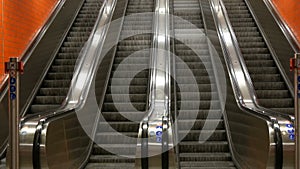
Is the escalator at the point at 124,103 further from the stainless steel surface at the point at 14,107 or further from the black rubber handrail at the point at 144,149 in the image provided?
the stainless steel surface at the point at 14,107

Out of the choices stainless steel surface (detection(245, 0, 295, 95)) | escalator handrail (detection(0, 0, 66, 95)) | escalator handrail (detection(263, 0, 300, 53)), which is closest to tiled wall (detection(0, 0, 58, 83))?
escalator handrail (detection(0, 0, 66, 95))

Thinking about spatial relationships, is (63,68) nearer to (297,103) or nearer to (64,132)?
(64,132)

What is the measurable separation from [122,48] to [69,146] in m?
3.97

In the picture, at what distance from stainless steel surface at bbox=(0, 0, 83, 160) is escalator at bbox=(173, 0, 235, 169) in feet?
7.95

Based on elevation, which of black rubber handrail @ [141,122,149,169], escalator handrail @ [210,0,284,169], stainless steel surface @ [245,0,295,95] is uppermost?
stainless steel surface @ [245,0,295,95]

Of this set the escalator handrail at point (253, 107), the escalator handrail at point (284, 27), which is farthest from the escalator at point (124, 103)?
the escalator handrail at point (284, 27)

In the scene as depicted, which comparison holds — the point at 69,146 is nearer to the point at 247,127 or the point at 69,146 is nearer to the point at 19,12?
the point at 247,127

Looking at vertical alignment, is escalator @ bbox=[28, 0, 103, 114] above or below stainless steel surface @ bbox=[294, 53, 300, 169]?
above

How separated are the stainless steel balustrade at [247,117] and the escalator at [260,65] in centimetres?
50

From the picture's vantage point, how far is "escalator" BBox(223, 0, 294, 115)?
6.93 m

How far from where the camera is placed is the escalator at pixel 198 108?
6090 millimetres

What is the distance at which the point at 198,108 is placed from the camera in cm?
734

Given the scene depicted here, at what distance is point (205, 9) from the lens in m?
10.2

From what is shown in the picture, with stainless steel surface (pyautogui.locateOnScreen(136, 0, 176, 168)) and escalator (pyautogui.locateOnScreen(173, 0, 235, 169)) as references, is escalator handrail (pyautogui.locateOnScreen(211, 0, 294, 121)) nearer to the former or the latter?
escalator (pyautogui.locateOnScreen(173, 0, 235, 169))
